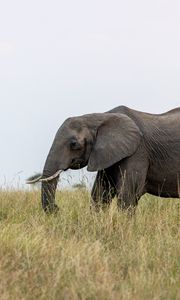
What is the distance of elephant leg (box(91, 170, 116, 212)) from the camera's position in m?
7.20

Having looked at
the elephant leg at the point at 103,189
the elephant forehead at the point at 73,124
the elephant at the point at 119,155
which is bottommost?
the elephant leg at the point at 103,189

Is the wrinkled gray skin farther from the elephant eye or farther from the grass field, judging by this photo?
the grass field

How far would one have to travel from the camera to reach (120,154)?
273 inches

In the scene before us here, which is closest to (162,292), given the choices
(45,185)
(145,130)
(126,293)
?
(126,293)

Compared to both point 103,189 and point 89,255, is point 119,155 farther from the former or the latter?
point 89,255

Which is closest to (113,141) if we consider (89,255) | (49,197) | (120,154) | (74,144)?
(120,154)

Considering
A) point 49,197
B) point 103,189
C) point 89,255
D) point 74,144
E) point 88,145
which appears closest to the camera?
point 89,255

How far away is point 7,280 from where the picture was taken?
4.27 m

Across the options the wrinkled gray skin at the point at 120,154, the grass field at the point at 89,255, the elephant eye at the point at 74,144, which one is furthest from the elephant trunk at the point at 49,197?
the elephant eye at the point at 74,144

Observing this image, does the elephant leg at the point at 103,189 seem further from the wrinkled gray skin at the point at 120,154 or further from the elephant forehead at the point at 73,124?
the elephant forehead at the point at 73,124

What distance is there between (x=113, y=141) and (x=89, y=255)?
8.23 ft

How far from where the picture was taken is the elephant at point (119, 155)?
6.84 m

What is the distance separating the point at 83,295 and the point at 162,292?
21.0 inches

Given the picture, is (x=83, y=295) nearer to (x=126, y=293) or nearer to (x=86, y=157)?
(x=126, y=293)
